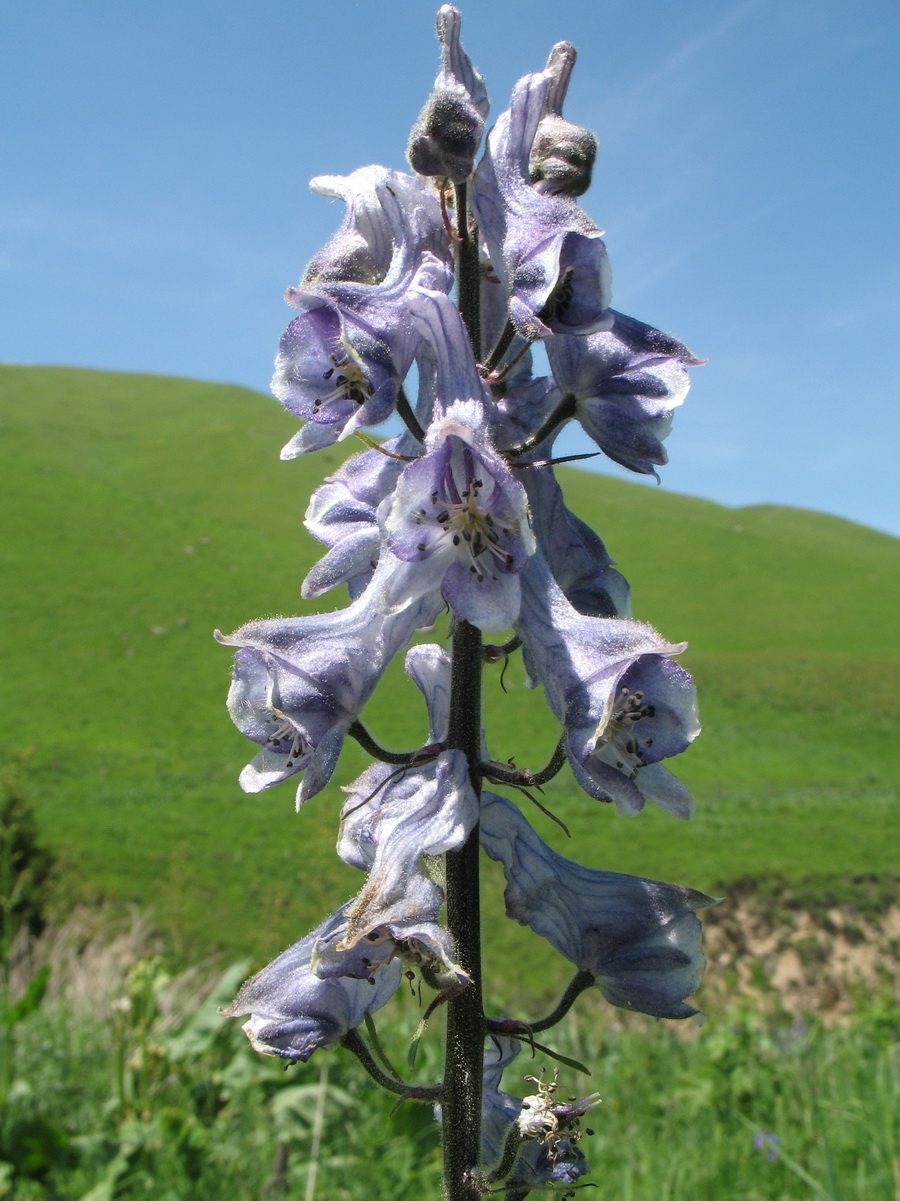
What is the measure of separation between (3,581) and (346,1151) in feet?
158

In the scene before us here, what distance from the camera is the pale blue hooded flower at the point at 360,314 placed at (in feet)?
5.85

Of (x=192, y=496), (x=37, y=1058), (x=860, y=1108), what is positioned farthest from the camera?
(x=192, y=496)

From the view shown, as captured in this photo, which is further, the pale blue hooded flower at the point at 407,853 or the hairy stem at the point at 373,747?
the hairy stem at the point at 373,747

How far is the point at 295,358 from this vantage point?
1.89 metres

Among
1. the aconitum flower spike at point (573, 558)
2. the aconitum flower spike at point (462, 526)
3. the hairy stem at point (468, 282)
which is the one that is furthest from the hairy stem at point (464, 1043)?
the hairy stem at point (468, 282)

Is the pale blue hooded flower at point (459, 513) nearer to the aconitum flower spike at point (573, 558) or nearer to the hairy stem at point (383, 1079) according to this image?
the aconitum flower spike at point (573, 558)

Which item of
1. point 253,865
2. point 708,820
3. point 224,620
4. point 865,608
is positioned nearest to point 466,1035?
point 253,865

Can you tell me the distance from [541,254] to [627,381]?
332mm

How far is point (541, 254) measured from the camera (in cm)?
172

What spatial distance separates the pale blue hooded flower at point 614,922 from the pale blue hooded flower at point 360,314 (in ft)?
3.06

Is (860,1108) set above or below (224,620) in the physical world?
below

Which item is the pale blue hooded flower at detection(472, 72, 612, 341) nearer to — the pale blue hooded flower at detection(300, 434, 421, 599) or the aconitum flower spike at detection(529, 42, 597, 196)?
the aconitum flower spike at detection(529, 42, 597, 196)

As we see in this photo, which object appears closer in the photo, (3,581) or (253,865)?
(253,865)

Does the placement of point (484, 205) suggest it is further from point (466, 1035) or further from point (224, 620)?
point (224, 620)
